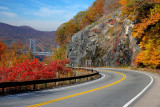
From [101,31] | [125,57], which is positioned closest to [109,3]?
[101,31]

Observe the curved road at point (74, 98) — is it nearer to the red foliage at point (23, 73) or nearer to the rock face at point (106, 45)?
the red foliage at point (23, 73)

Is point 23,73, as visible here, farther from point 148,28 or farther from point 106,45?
point 106,45

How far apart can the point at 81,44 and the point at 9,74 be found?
4412cm

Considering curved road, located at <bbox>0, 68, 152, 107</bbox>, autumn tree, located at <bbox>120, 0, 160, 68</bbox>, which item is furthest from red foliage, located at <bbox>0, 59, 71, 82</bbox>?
autumn tree, located at <bbox>120, 0, 160, 68</bbox>

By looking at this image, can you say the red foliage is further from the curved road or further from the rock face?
the rock face

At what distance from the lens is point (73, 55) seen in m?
60.1

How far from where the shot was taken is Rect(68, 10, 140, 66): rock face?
135 feet

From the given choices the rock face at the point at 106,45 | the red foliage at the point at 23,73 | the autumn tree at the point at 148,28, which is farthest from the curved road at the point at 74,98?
the rock face at the point at 106,45

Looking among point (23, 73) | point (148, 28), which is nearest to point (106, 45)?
point (148, 28)

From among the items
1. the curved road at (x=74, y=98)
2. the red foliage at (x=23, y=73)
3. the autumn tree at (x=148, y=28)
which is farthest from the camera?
the autumn tree at (x=148, y=28)

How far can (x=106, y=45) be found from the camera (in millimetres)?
48250

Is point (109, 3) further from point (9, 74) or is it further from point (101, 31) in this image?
point (9, 74)

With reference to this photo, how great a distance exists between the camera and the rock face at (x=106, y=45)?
41.2 meters

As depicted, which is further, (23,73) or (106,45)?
(106,45)
